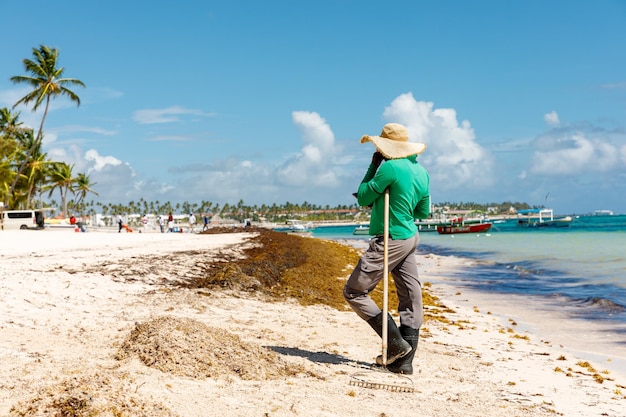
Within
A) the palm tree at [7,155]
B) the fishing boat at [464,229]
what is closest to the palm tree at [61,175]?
the palm tree at [7,155]

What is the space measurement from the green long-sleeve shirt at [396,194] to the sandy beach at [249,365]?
1332 millimetres

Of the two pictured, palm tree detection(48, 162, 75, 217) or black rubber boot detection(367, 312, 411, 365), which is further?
palm tree detection(48, 162, 75, 217)

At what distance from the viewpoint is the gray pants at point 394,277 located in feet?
17.5

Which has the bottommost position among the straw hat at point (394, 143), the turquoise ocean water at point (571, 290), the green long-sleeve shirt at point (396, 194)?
the turquoise ocean water at point (571, 290)

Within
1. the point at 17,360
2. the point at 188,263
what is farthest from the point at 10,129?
the point at 17,360

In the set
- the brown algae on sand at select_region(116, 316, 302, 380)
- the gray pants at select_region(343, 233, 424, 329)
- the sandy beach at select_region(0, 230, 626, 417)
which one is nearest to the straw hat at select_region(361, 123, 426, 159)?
the gray pants at select_region(343, 233, 424, 329)

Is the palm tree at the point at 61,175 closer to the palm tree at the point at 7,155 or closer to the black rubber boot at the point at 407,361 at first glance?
the palm tree at the point at 7,155

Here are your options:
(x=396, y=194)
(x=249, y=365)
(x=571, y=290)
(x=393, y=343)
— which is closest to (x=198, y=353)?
(x=249, y=365)

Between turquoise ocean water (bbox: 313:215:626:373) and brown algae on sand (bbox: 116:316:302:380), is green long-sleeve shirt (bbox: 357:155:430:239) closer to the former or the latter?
brown algae on sand (bbox: 116:316:302:380)

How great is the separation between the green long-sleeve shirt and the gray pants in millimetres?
115

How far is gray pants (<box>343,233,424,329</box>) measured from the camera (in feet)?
17.5

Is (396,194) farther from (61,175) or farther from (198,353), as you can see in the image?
A: (61,175)

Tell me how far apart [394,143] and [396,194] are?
19.6 inches

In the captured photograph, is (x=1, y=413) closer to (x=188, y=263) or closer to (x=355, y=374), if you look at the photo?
(x=355, y=374)
